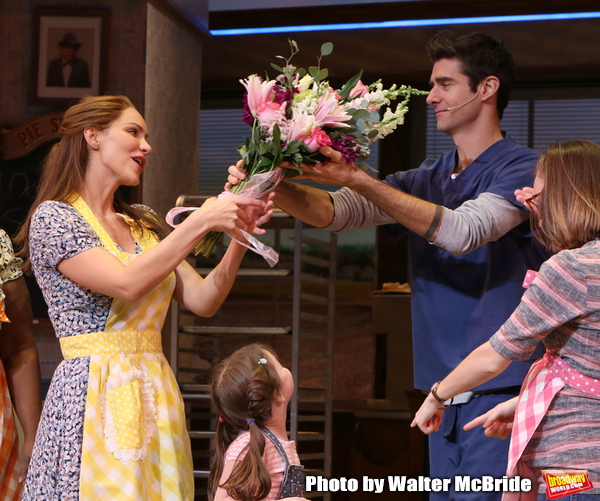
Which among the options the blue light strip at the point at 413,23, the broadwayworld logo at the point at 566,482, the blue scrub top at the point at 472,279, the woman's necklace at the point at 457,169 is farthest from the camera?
the blue light strip at the point at 413,23

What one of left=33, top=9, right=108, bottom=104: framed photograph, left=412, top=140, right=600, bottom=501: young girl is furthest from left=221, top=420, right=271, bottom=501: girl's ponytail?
left=33, top=9, right=108, bottom=104: framed photograph

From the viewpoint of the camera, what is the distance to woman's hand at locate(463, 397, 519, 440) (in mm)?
2064

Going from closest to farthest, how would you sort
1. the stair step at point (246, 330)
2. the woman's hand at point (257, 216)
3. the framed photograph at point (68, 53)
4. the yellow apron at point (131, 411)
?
the yellow apron at point (131, 411), the woman's hand at point (257, 216), the stair step at point (246, 330), the framed photograph at point (68, 53)

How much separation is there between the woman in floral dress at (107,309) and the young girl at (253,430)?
0.45 ft

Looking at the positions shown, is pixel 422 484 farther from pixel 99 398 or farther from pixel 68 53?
pixel 68 53

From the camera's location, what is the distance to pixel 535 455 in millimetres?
1858

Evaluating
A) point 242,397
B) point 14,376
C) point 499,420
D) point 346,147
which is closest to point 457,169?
point 346,147

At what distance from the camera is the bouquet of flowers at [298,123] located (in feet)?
7.14

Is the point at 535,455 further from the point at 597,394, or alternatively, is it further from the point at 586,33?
the point at 586,33

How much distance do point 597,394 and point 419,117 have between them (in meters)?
5.25

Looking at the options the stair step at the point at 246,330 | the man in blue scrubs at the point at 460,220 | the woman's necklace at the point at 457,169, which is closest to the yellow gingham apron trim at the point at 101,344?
the man in blue scrubs at the point at 460,220

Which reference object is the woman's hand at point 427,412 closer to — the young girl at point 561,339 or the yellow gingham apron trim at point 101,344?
the young girl at point 561,339

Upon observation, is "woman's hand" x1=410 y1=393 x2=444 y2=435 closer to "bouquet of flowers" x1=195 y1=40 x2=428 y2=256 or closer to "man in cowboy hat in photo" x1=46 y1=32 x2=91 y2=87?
"bouquet of flowers" x1=195 y1=40 x2=428 y2=256

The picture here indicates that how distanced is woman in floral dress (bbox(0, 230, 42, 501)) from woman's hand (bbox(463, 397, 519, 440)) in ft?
4.41
